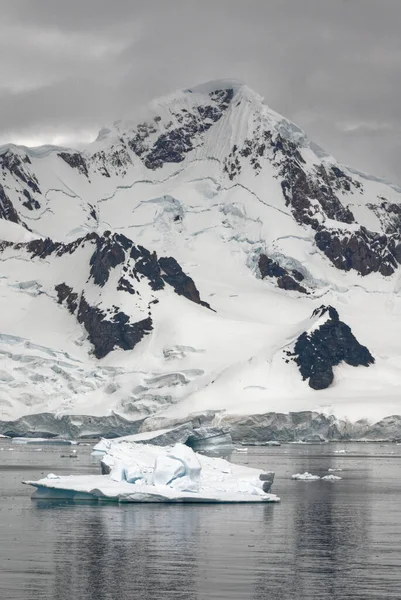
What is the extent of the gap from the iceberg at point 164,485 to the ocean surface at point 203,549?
0.72m

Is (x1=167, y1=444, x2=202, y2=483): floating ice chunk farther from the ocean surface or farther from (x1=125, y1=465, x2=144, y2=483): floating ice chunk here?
(x1=125, y1=465, x2=144, y2=483): floating ice chunk

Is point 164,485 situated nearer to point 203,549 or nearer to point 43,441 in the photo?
point 203,549

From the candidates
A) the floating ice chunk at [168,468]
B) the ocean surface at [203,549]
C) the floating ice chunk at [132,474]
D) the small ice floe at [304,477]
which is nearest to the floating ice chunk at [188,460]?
the floating ice chunk at [168,468]

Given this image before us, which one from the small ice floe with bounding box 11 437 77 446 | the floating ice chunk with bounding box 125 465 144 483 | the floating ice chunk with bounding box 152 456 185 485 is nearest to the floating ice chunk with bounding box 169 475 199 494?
the floating ice chunk with bounding box 152 456 185 485

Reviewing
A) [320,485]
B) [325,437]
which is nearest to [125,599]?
[320,485]

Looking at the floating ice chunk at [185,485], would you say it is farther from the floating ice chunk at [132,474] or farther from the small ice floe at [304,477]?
the small ice floe at [304,477]

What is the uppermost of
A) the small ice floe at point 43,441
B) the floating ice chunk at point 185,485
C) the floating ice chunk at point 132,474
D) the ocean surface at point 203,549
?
the small ice floe at point 43,441

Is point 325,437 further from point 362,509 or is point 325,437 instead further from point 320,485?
point 362,509

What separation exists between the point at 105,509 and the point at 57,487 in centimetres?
475

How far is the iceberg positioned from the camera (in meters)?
70.9

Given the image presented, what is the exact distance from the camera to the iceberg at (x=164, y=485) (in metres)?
70.9

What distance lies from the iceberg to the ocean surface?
28.5 inches

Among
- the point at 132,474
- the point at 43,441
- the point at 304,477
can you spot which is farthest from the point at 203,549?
the point at 43,441

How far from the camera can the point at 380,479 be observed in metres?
102
